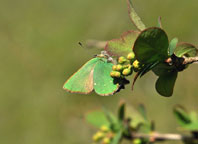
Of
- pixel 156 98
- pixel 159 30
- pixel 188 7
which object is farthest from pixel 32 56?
pixel 159 30

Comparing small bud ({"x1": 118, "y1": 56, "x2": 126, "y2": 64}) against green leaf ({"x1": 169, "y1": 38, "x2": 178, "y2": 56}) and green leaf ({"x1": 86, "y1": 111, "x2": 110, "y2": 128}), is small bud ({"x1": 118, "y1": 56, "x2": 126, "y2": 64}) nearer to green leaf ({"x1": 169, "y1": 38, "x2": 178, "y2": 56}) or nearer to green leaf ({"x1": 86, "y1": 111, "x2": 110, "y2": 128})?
green leaf ({"x1": 169, "y1": 38, "x2": 178, "y2": 56})

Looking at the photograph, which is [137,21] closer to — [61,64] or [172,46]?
[172,46]

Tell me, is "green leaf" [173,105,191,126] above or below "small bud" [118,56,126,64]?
below

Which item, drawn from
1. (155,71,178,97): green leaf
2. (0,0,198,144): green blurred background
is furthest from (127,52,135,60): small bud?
(0,0,198,144): green blurred background

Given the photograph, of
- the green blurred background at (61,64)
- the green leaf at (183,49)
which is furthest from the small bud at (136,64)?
the green blurred background at (61,64)

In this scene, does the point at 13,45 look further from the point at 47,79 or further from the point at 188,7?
the point at 188,7

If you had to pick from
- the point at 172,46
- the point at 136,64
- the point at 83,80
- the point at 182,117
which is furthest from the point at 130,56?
the point at 182,117

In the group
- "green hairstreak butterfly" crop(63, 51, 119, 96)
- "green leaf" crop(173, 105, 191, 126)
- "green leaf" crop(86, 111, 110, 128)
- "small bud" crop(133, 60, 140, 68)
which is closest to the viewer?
"small bud" crop(133, 60, 140, 68)

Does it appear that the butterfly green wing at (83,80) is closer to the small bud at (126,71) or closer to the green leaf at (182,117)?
the small bud at (126,71)
